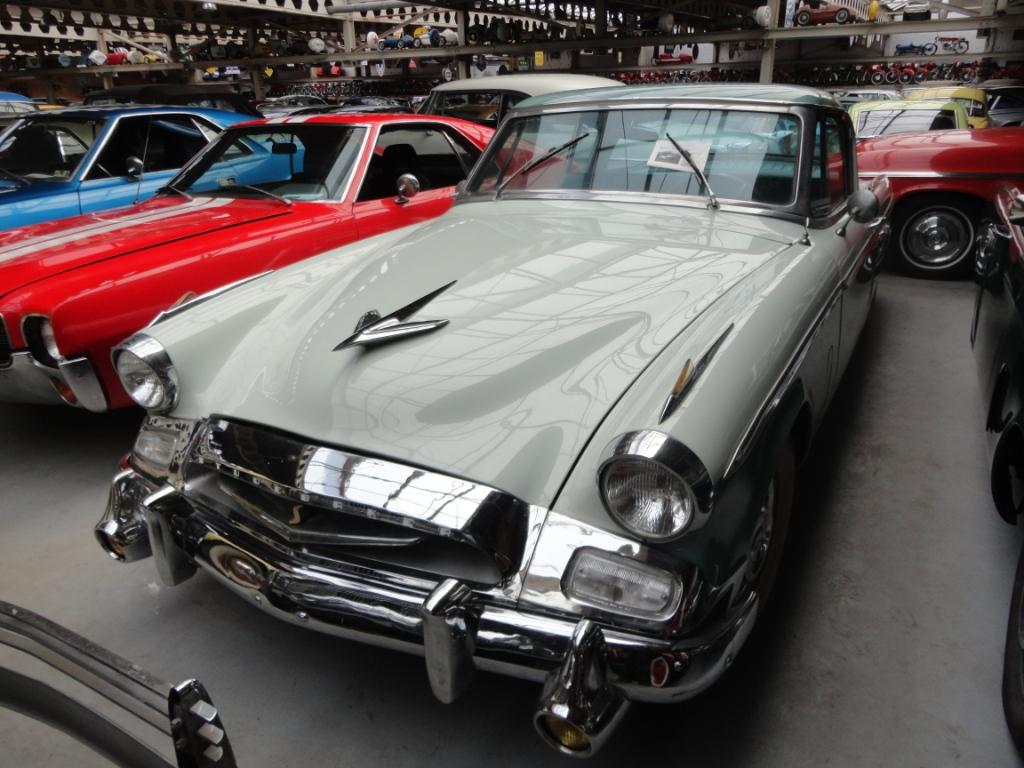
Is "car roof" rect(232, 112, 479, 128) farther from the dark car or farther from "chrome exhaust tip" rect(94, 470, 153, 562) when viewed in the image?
the dark car

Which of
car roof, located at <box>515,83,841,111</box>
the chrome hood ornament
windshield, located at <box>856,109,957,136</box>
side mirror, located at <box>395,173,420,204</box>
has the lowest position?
the chrome hood ornament

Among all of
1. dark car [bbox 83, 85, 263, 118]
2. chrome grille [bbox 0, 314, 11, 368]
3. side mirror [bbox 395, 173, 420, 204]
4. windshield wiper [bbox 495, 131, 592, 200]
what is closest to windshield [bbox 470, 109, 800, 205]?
windshield wiper [bbox 495, 131, 592, 200]

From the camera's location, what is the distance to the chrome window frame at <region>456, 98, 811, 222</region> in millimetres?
2555

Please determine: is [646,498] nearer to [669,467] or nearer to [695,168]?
[669,467]

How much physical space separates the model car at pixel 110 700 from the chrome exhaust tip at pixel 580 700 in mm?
580

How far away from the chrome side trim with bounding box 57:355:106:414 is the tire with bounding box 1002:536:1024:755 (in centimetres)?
304

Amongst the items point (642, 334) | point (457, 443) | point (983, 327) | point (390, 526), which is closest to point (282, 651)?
point (390, 526)

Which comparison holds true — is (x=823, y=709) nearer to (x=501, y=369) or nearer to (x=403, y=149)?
(x=501, y=369)

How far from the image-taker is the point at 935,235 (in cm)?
544

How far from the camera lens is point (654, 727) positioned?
1.79 m

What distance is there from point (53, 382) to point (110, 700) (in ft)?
7.33

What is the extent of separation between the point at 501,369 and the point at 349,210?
235 cm

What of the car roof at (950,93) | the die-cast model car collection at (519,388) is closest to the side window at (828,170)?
the die-cast model car collection at (519,388)

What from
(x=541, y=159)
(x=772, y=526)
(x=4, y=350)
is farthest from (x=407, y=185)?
(x=772, y=526)
